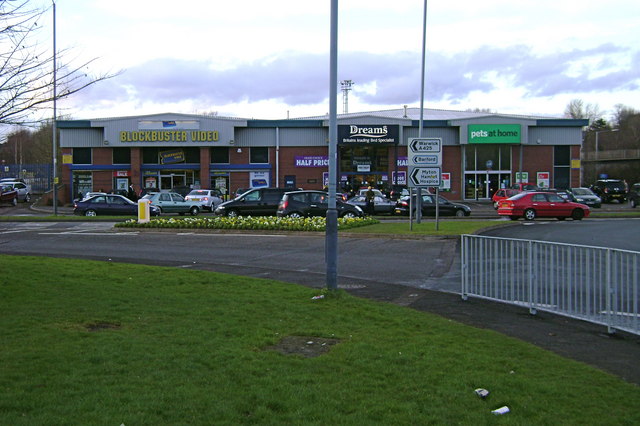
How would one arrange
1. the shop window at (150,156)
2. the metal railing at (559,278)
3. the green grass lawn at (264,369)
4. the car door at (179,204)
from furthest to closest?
the shop window at (150,156) < the car door at (179,204) < the metal railing at (559,278) < the green grass lawn at (264,369)

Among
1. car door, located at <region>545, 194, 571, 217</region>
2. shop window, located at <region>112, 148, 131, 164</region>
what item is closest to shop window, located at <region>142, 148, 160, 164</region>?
shop window, located at <region>112, 148, 131, 164</region>

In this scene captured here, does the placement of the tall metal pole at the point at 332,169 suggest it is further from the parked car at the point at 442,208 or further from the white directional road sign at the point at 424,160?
the parked car at the point at 442,208

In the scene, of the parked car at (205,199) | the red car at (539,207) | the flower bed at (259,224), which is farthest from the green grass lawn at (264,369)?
the parked car at (205,199)

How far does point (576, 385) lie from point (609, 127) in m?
120

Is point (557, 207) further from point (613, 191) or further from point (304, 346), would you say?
point (304, 346)

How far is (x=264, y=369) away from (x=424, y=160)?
57.0 feet

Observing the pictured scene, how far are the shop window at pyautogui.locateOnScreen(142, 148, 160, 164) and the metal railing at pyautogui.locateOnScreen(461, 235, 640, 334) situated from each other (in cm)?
4784

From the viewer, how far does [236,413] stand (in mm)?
4648

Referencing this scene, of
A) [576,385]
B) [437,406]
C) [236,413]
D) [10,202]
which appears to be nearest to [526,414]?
[437,406]

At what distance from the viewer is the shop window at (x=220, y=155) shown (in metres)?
55.2

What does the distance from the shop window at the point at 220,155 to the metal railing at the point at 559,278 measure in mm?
46043

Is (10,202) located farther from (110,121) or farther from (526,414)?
(526,414)

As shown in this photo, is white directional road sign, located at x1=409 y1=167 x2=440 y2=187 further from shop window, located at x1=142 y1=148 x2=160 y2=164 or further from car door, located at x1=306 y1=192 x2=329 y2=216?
shop window, located at x1=142 y1=148 x2=160 y2=164

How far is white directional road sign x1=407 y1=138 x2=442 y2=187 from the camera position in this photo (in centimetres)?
2234
